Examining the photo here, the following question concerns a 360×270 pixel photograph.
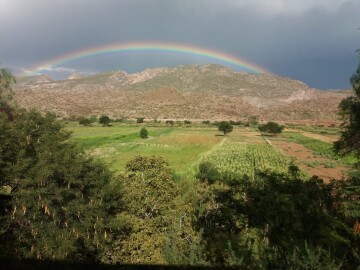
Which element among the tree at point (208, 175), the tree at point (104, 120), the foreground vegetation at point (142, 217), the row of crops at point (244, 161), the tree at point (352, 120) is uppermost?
the tree at point (352, 120)

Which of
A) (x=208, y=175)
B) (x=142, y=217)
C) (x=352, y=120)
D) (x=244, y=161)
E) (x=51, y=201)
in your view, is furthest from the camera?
(x=244, y=161)

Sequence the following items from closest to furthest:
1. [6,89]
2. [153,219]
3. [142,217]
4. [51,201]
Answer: [51,201] → [153,219] → [142,217] → [6,89]

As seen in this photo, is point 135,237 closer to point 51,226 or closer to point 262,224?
point 51,226

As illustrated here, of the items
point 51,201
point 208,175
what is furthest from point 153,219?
point 208,175

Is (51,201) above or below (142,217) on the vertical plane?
above

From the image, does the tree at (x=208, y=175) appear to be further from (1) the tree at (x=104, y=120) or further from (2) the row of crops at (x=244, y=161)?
(1) the tree at (x=104, y=120)

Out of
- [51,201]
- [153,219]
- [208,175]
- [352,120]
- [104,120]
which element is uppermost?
[352,120]

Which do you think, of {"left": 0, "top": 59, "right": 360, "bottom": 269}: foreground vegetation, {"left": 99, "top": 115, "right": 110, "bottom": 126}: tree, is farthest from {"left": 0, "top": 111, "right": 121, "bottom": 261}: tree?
{"left": 99, "top": 115, "right": 110, "bottom": 126}: tree

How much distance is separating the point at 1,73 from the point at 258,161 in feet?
119

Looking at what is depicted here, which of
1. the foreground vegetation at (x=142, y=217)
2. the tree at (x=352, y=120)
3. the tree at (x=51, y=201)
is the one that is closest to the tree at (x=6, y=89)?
the foreground vegetation at (x=142, y=217)

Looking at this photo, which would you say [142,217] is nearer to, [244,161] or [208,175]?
[208,175]

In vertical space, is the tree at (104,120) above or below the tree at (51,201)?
below

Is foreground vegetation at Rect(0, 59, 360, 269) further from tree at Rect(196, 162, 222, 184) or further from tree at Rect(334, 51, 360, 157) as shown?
tree at Rect(196, 162, 222, 184)

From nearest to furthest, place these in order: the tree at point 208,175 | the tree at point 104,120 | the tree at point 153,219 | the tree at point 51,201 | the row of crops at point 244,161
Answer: the tree at point 153,219, the tree at point 51,201, the tree at point 208,175, the row of crops at point 244,161, the tree at point 104,120
